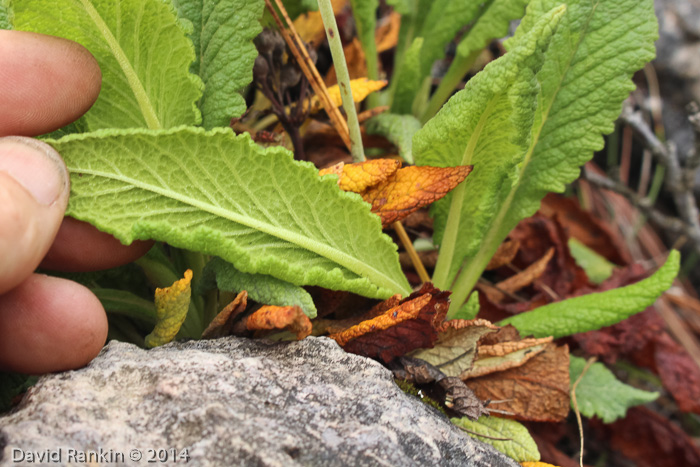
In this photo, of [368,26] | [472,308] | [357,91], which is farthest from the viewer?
[368,26]

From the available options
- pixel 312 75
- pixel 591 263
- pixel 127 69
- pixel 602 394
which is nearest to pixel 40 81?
pixel 127 69

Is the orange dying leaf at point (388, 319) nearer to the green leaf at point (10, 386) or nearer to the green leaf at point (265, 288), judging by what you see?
the green leaf at point (265, 288)

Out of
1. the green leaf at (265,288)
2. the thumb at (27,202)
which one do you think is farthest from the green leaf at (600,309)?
the thumb at (27,202)

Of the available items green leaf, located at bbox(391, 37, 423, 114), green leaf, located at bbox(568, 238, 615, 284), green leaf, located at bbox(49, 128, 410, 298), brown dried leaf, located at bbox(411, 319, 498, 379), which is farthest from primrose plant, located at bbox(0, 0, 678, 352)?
green leaf, located at bbox(568, 238, 615, 284)

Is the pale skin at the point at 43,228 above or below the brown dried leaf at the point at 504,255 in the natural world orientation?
above

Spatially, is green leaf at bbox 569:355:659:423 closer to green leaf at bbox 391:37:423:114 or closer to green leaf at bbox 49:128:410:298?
green leaf at bbox 49:128:410:298

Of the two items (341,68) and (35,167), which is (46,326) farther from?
(341,68)
